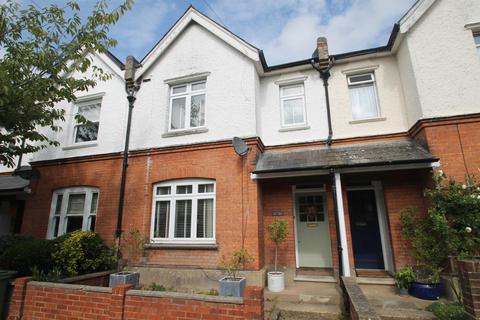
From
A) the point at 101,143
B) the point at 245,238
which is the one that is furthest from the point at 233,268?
the point at 101,143

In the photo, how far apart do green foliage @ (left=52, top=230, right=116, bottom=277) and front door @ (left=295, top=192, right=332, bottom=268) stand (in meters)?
5.73

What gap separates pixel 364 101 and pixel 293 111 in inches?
88.9

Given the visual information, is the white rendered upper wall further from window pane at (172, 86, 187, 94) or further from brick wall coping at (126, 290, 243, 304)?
window pane at (172, 86, 187, 94)

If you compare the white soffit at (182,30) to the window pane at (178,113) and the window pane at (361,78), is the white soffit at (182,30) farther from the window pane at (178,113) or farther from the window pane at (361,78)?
the window pane at (361,78)

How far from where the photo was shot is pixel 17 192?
9875mm

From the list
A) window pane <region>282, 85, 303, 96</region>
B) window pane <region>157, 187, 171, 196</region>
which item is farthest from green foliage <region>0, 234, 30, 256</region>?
window pane <region>282, 85, 303, 96</region>

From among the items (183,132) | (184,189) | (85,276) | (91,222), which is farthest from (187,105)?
(85,276)

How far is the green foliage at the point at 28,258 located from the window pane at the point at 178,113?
4911 mm

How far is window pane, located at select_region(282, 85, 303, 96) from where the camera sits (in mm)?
9098

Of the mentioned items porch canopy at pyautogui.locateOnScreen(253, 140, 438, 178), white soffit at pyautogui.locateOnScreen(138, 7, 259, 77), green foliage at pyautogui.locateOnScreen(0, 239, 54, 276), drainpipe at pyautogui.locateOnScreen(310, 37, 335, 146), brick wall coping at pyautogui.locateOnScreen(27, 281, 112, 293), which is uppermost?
white soffit at pyautogui.locateOnScreen(138, 7, 259, 77)

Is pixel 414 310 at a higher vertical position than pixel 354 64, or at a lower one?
lower

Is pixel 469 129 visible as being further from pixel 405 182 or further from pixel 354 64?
pixel 354 64

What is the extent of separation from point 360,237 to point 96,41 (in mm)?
8984

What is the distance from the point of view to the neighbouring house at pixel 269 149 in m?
7.04
